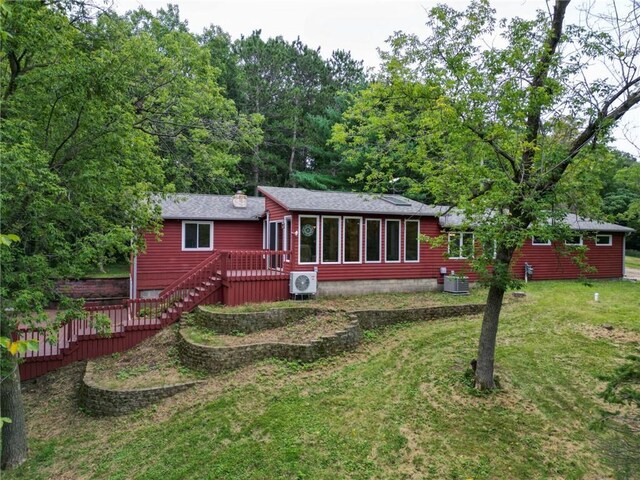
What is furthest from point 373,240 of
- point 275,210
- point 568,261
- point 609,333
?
point 568,261

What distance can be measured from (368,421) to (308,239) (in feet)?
22.0

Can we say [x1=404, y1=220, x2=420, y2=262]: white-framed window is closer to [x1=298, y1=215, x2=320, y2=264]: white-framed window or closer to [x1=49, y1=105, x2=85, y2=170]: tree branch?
[x1=298, y1=215, x2=320, y2=264]: white-framed window

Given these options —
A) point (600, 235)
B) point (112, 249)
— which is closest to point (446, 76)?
point (112, 249)

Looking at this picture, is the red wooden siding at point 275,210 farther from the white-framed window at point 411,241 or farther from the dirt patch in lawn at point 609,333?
the dirt patch in lawn at point 609,333

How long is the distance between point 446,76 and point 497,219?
9.25 ft

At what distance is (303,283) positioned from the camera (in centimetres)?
1143

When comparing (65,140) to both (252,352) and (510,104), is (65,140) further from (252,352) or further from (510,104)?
(510,104)

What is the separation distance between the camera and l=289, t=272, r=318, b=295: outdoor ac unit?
11367 mm

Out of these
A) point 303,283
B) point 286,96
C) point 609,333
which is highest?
point 286,96

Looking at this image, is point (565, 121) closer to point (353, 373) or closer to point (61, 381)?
point (353, 373)

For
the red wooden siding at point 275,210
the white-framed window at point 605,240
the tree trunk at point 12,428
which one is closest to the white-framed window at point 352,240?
the red wooden siding at point 275,210

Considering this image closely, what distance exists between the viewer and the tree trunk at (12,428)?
6.41 m

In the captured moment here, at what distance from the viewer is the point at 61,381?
879 cm

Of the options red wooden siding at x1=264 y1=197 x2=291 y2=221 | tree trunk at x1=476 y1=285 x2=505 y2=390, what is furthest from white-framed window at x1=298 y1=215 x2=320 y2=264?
tree trunk at x1=476 y1=285 x2=505 y2=390
